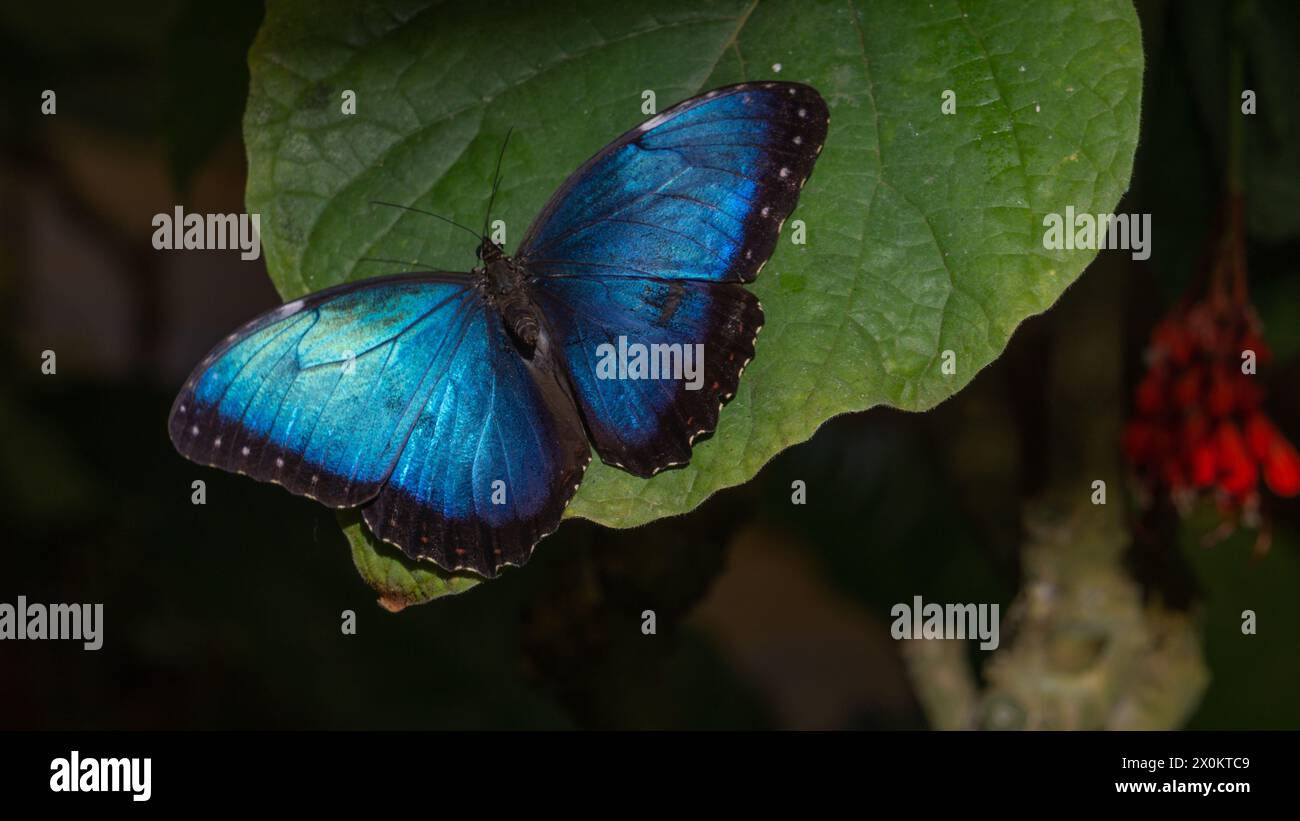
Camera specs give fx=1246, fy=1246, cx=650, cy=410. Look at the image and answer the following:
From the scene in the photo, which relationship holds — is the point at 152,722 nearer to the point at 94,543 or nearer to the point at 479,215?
the point at 94,543

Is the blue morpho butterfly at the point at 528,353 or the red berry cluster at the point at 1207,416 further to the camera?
the red berry cluster at the point at 1207,416

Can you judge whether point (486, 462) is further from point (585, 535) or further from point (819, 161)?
point (819, 161)

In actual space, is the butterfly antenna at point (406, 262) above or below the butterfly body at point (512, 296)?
above

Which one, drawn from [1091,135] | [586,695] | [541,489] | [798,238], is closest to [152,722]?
[586,695]

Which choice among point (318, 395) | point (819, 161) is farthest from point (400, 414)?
point (819, 161)

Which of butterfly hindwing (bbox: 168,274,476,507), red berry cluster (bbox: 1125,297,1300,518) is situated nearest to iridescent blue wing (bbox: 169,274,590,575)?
butterfly hindwing (bbox: 168,274,476,507)

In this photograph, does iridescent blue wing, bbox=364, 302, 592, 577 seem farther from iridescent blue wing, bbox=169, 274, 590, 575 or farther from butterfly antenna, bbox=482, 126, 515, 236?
butterfly antenna, bbox=482, 126, 515, 236

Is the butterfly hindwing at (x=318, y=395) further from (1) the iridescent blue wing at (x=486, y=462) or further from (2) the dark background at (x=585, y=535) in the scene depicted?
(2) the dark background at (x=585, y=535)

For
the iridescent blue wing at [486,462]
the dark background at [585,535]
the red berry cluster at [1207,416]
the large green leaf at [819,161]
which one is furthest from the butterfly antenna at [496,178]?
the red berry cluster at [1207,416]
